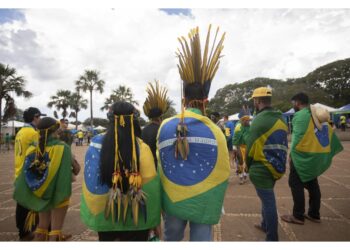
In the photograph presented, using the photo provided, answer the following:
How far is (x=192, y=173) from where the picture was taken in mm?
2008

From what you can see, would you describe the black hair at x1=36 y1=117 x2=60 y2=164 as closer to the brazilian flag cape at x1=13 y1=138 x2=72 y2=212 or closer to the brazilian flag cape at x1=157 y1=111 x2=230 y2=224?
the brazilian flag cape at x1=13 y1=138 x2=72 y2=212

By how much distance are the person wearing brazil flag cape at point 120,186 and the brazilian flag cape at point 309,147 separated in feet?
8.90

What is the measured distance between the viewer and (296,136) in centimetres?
397

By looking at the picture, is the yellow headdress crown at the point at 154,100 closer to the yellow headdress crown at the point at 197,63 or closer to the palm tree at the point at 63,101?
the yellow headdress crown at the point at 197,63

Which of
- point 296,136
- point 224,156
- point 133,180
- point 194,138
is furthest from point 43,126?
point 296,136

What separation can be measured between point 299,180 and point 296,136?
25.5 inches

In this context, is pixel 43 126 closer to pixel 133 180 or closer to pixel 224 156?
pixel 133 180

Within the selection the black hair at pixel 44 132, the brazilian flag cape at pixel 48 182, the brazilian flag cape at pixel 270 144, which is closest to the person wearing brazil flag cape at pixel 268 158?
the brazilian flag cape at pixel 270 144

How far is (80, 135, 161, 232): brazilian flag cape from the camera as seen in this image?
1.92 meters

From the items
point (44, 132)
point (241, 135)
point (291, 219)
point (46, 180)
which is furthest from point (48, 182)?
point (241, 135)

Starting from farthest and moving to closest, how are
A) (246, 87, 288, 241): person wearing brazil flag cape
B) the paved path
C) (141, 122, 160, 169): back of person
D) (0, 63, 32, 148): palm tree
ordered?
(0, 63, 32, 148): palm tree < the paved path < (141, 122, 160, 169): back of person < (246, 87, 288, 241): person wearing brazil flag cape

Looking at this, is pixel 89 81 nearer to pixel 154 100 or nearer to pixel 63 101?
pixel 63 101

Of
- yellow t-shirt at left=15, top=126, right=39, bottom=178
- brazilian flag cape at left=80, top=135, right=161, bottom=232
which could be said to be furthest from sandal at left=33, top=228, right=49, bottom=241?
brazilian flag cape at left=80, top=135, right=161, bottom=232

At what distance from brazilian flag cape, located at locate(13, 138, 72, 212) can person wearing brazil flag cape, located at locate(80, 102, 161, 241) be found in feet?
3.92
